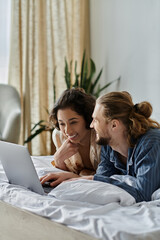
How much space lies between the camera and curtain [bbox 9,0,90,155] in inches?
162

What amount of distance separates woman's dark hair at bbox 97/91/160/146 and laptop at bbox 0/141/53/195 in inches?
14.3

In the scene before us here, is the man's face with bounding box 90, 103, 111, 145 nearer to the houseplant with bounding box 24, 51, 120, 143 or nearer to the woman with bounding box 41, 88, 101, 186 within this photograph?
the woman with bounding box 41, 88, 101, 186

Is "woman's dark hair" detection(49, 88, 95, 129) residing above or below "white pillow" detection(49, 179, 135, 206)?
above

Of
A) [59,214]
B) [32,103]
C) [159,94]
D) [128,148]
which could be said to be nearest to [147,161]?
[128,148]

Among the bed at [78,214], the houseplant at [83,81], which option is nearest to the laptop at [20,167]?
the bed at [78,214]

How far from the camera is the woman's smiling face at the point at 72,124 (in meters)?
1.92

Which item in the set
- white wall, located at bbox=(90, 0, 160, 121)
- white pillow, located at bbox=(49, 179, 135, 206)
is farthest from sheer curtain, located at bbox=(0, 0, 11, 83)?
white pillow, located at bbox=(49, 179, 135, 206)

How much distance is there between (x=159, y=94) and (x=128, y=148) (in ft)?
6.89

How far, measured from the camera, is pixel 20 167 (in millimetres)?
1454

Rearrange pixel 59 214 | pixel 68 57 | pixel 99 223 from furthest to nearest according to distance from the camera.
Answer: pixel 68 57, pixel 59 214, pixel 99 223

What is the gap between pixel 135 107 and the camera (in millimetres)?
1537

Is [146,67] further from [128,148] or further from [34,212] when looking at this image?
[34,212]

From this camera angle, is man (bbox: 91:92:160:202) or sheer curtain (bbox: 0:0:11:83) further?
sheer curtain (bbox: 0:0:11:83)

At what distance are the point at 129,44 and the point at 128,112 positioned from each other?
2.50 meters
